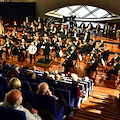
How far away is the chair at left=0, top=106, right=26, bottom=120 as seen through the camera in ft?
5.93

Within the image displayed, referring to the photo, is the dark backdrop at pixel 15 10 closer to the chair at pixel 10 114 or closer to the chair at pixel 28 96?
the chair at pixel 28 96

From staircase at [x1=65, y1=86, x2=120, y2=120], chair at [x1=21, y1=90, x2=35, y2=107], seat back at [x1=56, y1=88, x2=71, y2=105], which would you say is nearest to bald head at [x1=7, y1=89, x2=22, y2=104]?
chair at [x1=21, y1=90, x2=35, y2=107]

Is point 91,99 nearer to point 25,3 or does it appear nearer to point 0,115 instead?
point 0,115

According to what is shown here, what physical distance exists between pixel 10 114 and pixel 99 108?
9.11 feet

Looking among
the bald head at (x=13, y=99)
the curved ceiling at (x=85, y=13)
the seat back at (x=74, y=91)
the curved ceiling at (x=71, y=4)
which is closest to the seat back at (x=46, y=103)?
the bald head at (x=13, y=99)

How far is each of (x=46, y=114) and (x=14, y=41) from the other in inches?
270

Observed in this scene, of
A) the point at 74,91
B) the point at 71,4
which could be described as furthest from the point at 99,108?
the point at 71,4

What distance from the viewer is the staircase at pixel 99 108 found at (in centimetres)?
351

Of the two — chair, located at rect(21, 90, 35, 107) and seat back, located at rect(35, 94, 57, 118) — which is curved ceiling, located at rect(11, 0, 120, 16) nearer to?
seat back, located at rect(35, 94, 57, 118)

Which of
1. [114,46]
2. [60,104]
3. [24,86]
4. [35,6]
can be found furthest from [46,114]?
[35,6]

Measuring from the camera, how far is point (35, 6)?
47.6 feet

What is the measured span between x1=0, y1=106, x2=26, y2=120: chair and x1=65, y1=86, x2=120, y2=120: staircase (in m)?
1.62

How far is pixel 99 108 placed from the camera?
413cm

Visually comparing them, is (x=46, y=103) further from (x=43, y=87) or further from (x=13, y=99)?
(x=13, y=99)
